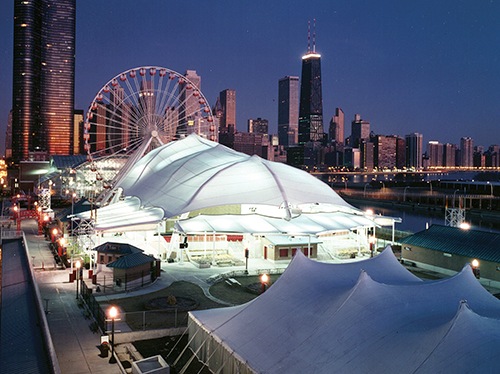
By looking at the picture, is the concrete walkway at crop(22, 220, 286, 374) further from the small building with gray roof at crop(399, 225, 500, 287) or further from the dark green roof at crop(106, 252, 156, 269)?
the small building with gray roof at crop(399, 225, 500, 287)

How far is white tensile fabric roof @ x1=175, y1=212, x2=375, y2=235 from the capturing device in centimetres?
3477

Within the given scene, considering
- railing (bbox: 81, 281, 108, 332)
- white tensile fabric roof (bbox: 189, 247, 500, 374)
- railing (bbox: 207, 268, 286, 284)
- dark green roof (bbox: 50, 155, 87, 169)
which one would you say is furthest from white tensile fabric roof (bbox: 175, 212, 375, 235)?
dark green roof (bbox: 50, 155, 87, 169)

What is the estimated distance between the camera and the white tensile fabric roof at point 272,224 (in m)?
34.8

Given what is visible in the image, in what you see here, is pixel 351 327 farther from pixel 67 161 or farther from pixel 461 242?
pixel 67 161

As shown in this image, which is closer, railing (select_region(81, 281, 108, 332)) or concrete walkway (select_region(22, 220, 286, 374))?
concrete walkway (select_region(22, 220, 286, 374))

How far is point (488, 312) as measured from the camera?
14.7 meters

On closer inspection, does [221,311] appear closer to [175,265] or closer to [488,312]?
[488,312]

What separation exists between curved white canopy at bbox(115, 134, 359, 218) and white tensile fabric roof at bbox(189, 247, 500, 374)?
59.9 feet

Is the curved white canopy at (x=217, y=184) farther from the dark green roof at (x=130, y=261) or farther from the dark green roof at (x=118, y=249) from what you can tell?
the dark green roof at (x=130, y=261)

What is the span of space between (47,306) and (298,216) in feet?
74.7

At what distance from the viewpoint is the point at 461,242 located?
107 feet

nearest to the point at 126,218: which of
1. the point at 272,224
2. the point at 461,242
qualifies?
the point at 272,224

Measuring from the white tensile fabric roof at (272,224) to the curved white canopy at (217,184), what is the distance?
151 cm

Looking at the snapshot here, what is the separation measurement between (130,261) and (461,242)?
78.4 ft
